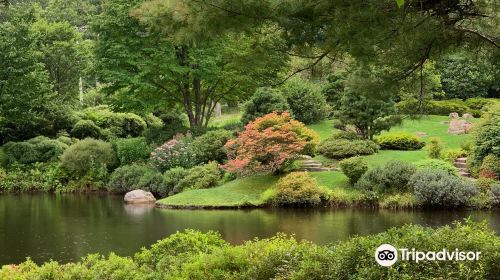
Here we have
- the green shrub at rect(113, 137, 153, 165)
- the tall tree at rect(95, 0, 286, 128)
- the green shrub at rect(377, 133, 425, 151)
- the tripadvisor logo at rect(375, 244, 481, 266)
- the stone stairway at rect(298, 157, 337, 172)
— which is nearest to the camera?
the tripadvisor logo at rect(375, 244, 481, 266)

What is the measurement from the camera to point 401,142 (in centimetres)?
2075

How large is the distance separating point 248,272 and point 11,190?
764 inches

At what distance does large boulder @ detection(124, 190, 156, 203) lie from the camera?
18562mm

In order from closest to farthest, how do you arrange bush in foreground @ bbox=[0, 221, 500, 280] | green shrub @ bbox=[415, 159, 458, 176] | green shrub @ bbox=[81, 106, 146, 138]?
bush in foreground @ bbox=[0, 221, 500, 280] → green shrub @ bbox=[415, 159, 458, 176] → green shrub @ bbox=[81, 106, 146, 138]

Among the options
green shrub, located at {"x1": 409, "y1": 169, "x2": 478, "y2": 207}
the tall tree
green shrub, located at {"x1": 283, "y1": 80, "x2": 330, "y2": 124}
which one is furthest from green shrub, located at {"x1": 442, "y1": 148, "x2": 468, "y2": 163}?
green shrub, located at {"x1": 283, "y1": 80, "x2": 330, "y2": 124}

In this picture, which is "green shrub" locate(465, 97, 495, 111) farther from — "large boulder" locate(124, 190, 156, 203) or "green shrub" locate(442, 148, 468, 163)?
"large boulder" locate(124, 190, 156, 203)

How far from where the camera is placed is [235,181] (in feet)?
60.6

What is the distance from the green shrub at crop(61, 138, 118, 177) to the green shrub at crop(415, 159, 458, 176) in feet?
39.9

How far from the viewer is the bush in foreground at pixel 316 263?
4594mm

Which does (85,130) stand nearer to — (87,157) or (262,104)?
(87,157)

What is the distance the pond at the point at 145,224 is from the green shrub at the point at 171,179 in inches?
68.3

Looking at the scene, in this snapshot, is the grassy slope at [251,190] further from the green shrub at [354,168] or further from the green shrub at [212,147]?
the green shrub at [212,147]

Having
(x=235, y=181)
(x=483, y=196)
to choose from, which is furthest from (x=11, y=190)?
(x=483, y=196)

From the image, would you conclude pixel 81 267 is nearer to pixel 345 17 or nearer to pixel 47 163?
pixel 345 17
